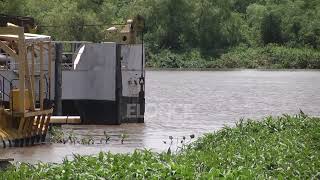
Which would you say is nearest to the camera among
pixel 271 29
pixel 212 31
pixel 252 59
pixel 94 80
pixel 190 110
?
pixel 94 80

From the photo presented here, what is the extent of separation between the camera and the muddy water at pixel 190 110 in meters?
19.1

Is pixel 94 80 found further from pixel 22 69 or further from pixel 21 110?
pixel 21 110

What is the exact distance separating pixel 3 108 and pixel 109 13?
6446 centimetres

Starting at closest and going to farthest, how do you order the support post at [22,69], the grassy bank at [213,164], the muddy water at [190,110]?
the grassy bank at [213,164] < the support post at [22,69] < the muddy water at [190,110]

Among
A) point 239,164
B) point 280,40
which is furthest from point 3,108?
point 280,40

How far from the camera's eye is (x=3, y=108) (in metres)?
18.8

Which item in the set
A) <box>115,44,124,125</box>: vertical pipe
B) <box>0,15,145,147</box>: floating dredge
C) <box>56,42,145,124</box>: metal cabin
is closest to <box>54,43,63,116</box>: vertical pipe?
<box>0,15,145,147</box>: floating dredge

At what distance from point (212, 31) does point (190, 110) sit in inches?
2057

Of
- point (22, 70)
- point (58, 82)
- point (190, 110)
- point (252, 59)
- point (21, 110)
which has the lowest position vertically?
point (190, 110)

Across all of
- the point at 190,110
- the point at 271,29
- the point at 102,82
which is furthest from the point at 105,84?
the point at 271,29

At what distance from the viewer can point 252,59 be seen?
278 feet

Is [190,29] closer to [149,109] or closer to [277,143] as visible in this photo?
[149,109]

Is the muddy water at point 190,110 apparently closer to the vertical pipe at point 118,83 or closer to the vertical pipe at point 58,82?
the vertical pipe at point 118,83

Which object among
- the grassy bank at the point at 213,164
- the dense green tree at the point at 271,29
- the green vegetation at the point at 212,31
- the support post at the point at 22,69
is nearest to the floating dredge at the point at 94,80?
the support post at the point at 22,69
